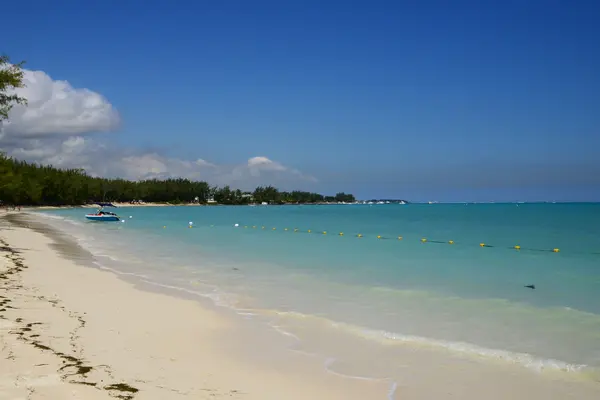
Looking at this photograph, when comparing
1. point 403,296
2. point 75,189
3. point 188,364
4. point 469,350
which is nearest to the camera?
point 188,364

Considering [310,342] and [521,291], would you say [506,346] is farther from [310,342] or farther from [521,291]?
[521,291]

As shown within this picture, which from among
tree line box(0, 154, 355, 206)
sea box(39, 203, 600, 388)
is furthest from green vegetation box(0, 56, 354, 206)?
sea box(39, 203, 600, 388)

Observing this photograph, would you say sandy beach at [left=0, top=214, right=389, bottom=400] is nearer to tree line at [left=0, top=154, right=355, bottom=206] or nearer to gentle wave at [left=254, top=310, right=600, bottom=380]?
gentle wave at [left=254, top=310, right=600, bottom=380]

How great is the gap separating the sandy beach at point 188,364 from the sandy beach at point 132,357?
15 mm

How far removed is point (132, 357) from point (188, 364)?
2.70 feet

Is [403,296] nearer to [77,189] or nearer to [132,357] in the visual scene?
[132,357]

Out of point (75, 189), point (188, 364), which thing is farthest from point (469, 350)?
point (75, 189)

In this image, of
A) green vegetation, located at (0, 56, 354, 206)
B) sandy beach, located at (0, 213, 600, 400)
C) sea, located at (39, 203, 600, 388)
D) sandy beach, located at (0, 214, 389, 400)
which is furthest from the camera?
green vegetation, located at (0, 56, 354, 206)

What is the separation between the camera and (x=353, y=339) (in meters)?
8.97

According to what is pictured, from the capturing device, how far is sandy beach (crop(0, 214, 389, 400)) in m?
5.68

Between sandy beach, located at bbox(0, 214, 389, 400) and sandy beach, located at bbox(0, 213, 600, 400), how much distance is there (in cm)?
2

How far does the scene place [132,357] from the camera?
6992 mm

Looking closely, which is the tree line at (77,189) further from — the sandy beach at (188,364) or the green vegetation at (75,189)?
the sandy beach at (188,364)

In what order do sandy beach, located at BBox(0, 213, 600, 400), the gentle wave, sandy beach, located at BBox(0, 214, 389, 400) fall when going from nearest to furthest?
sandy beach, located at BBox(0, 214, 389, 400)
sandy beach, located at BBox(0, 213, 600, 400)
the gentle wave
